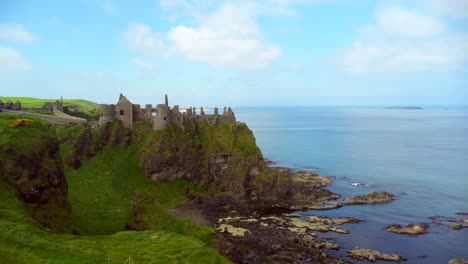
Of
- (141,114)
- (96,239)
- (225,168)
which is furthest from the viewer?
(141,114)

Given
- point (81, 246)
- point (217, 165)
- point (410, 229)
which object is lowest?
point (410, 229)

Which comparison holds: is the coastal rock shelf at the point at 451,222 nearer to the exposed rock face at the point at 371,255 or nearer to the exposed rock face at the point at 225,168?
the exposed rock face at the point at 371,255

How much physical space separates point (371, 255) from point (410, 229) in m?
17.7

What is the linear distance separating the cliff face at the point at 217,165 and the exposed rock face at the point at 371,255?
95.2ft

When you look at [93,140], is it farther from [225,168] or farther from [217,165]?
[225,168]

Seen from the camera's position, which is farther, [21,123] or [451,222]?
[451,222]

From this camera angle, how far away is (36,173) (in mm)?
42875

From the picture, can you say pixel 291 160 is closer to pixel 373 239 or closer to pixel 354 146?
pixel 354 146

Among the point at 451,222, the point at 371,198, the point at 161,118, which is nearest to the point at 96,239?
the point at 161,118

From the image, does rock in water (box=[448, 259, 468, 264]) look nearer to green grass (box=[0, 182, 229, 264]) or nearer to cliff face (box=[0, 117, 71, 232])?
green grass (box=[0, 182, 229, 264])

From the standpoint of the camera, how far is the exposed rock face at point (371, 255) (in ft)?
181

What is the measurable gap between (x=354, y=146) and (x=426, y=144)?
140 feet

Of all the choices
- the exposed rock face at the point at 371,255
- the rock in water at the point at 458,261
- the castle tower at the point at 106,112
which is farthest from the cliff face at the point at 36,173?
the rock in water at the point at 458,261

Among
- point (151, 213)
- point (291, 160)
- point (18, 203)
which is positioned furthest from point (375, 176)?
point (18, 203)
